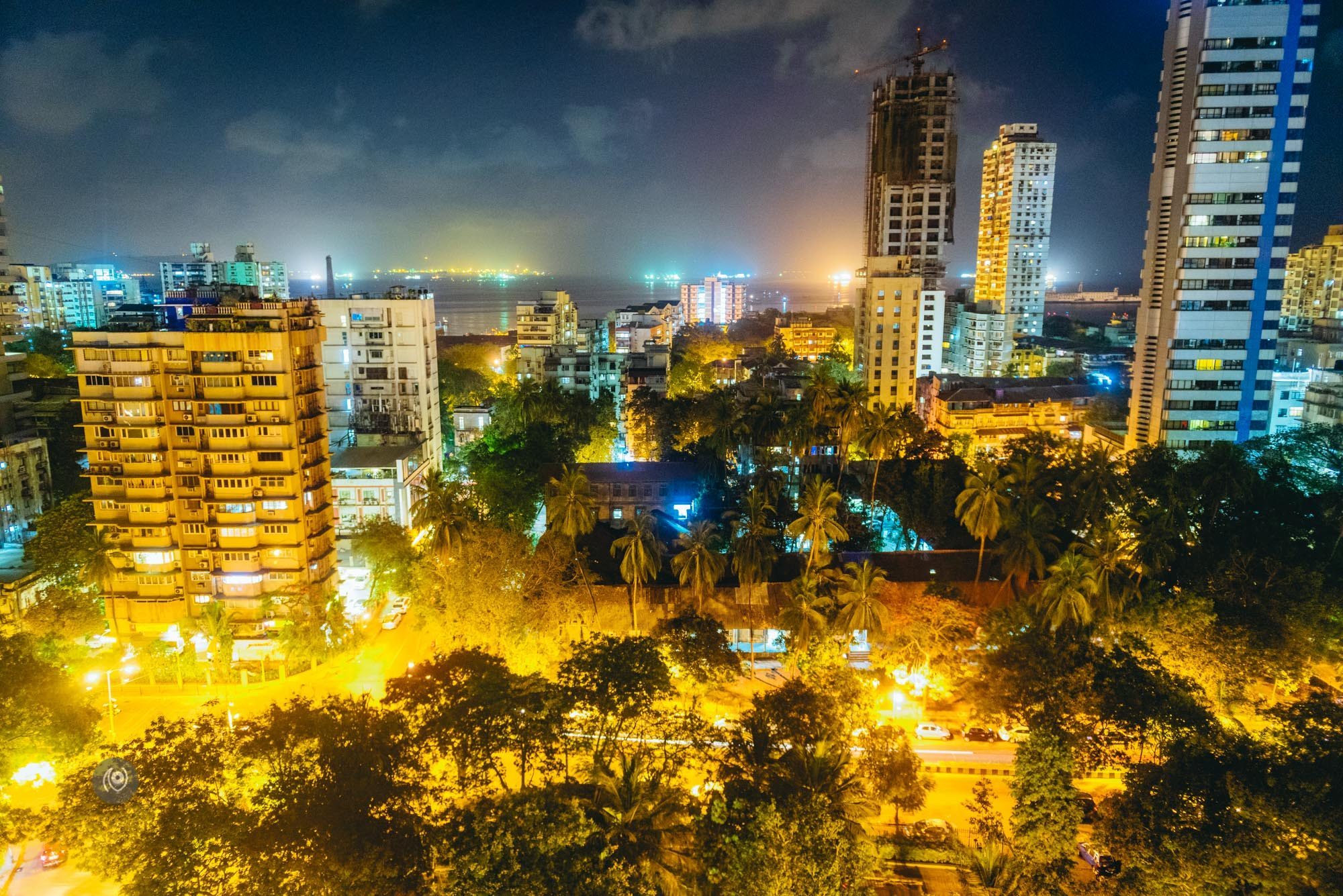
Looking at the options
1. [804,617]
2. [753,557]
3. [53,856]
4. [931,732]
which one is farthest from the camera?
[753,557]

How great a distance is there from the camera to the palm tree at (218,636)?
116 ft

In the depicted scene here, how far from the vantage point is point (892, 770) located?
83.3 ft

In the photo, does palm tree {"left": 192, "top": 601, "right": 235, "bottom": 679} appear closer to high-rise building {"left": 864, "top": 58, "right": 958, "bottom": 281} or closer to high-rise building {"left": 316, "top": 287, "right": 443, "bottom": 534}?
high-rise building {"left": 316, "top": 287, "right": 443, "bottom": 534}

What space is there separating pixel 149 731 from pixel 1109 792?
3099cm

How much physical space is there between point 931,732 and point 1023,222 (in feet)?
426

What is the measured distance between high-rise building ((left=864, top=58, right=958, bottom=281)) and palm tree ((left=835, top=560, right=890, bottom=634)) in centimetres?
7314

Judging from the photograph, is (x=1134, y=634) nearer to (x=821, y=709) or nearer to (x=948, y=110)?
(x=821, y=709)

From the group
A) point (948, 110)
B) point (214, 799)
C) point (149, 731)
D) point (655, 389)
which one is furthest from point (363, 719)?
point (948, 110)

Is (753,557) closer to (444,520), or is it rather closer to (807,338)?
(444,520)

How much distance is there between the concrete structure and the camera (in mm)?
81812

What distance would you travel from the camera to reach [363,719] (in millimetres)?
24109

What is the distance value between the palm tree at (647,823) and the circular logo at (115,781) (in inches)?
505

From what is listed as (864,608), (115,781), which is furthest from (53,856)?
(864,608)

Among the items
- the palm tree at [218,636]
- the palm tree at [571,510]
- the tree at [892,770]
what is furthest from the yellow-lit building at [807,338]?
the tree at [892,770]
